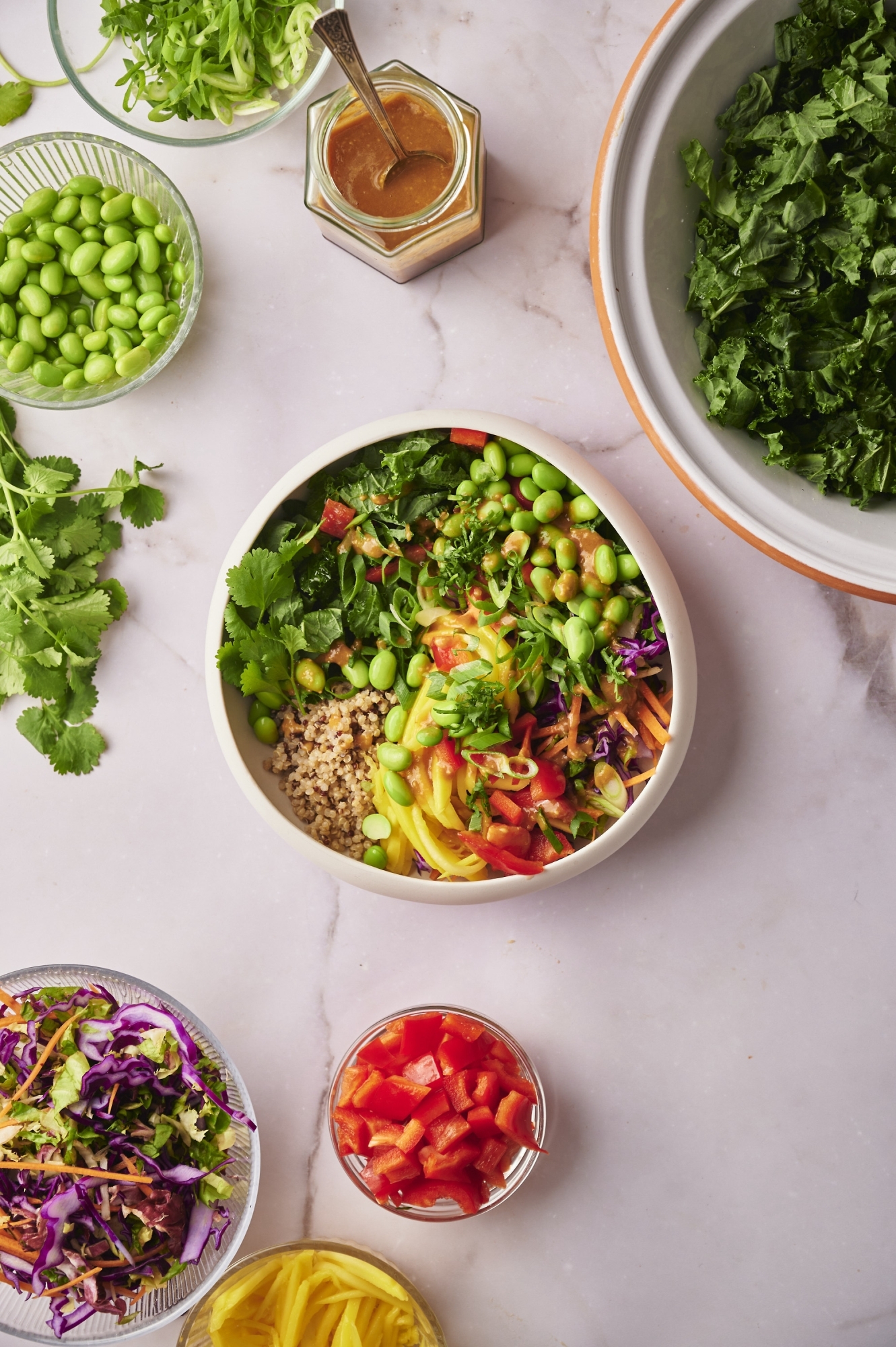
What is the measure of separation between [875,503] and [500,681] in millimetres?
719

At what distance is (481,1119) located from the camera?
1743 mm

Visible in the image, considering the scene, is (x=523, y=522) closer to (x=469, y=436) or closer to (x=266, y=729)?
(x=469, y=436)

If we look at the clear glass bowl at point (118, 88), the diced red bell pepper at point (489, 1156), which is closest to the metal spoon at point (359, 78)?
the clear glass bowl at point (118, 88)

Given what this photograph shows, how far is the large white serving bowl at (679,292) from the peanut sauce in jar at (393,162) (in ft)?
1.16

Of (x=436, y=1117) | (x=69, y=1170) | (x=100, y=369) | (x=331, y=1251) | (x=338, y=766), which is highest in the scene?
(x=100, y=369)

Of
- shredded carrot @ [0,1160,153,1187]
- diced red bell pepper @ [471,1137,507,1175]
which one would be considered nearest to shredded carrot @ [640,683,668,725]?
diced red bell pepper @ [471,1137,507,1175]

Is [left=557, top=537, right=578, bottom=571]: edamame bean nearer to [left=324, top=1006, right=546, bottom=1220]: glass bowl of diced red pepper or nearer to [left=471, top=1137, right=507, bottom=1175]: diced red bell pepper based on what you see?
[left=324, top=1006, right=546, bottom=1220]: glass bowl of diced red pepper

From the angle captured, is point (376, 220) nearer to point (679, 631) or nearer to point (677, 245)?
point (677, 245)

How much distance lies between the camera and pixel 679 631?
173 cm

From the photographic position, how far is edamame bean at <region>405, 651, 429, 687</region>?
5.86 feet

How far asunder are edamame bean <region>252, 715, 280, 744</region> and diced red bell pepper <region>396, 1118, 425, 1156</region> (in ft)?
2.47

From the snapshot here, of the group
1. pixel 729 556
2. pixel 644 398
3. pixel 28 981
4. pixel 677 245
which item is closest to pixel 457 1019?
pixel 28 981

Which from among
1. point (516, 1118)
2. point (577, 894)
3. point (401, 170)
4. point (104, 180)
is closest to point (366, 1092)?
point (516, 1118)

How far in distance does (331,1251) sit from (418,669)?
114cm
